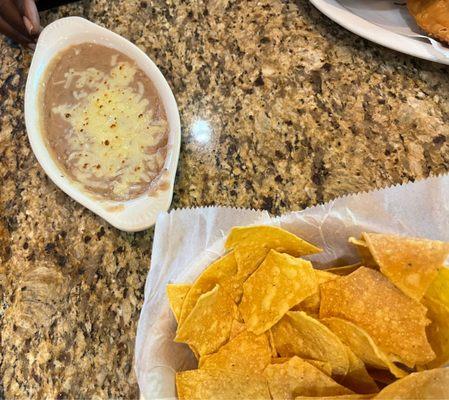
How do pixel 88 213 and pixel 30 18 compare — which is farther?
pixel 30 18

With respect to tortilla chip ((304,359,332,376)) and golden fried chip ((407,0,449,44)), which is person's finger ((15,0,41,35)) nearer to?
golden fried chip ((407,0,449,44))

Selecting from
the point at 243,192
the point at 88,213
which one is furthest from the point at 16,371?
the point at 243,192

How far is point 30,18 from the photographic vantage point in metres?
1.17

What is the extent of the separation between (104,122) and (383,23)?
603 millimetres

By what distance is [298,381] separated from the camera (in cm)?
70

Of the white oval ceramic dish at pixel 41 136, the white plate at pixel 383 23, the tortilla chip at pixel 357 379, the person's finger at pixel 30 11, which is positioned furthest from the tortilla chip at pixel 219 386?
the person's finger at pixel 30 11

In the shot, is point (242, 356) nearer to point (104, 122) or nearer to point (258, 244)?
point (258, 244)

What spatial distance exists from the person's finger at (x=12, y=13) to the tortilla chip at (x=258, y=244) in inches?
30.1

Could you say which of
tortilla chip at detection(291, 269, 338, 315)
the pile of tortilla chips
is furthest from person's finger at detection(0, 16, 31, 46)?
tortilla chip at detection(291, 269, 338, 315)

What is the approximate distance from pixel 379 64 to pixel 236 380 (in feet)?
2.27

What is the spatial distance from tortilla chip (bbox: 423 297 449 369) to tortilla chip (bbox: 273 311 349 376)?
12 cm

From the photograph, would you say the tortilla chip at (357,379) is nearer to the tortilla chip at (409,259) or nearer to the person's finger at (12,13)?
the tortilla chip at (409,259)

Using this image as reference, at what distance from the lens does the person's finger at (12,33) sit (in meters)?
1.18

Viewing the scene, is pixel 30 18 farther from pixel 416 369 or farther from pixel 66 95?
pixel 416 369
